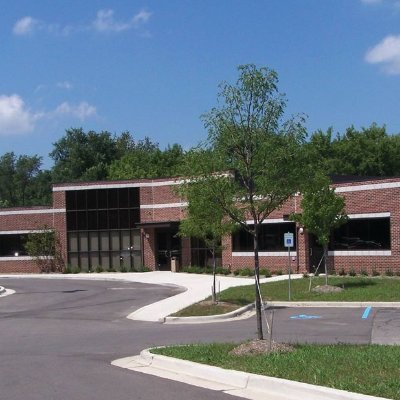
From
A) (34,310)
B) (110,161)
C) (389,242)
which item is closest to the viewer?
(34,310)

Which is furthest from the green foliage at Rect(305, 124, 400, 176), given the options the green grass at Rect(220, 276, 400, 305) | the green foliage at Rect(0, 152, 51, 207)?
the green foliage at Rect(0, 152, 51, 207)

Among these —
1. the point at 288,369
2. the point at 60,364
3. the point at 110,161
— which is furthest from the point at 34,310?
the point at 110,161

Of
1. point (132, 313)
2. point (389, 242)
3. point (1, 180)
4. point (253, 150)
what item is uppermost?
point (1, 180)

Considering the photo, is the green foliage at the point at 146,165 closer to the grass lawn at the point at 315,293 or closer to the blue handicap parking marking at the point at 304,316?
the grass lawn at the point at 315,293

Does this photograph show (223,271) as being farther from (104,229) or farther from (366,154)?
(366,154)

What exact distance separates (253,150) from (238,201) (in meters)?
1.07

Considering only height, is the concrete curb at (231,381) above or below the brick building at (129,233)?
below

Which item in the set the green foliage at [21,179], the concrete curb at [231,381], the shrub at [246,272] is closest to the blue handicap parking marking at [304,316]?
the concrete curb at [231,381]

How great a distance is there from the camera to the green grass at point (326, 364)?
7793 millimetres

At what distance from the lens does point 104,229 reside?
4234cm

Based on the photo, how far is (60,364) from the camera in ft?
36.7

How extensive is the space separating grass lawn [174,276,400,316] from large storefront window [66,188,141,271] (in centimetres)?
1589

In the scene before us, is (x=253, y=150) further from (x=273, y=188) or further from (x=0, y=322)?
(x=0, y=322)

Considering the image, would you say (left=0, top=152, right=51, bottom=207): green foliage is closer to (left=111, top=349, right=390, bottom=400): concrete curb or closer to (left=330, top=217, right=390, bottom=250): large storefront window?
(left=330, top=217, right=390, bottom=250): large storefront window
